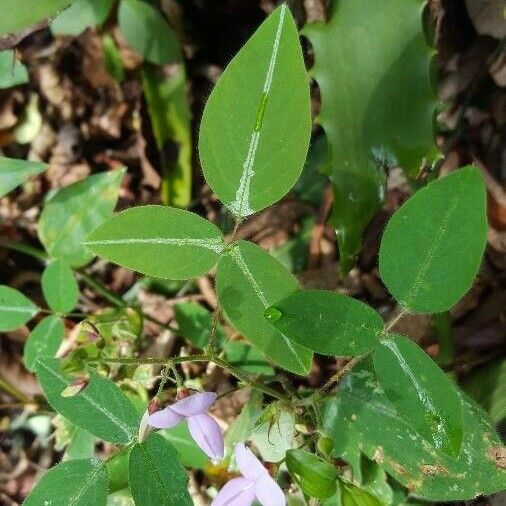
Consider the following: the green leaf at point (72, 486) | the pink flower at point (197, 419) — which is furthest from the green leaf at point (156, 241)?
the green leaf at point (72, 486)

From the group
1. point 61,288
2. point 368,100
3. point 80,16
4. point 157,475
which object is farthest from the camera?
point 80,16

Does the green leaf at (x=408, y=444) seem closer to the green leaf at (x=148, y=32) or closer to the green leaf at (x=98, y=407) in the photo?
the green leaf at (x=98, y=407)

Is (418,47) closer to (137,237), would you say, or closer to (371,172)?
(371,172)

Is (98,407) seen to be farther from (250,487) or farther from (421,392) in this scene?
(421,392)

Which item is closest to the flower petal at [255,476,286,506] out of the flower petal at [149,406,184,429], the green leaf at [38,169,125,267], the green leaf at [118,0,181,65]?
the flower petal at [149,406,184,429]

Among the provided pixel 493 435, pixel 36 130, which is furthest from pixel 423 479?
pixel 36 130

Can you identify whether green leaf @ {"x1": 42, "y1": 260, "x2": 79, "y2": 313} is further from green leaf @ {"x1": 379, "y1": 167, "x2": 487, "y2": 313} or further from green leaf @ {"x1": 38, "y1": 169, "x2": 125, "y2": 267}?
green leaf @ {"x1": 379, "y1": 167, "x2": 487, "y2": 313}

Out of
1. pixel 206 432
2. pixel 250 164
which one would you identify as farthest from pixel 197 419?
pixel 250 164
